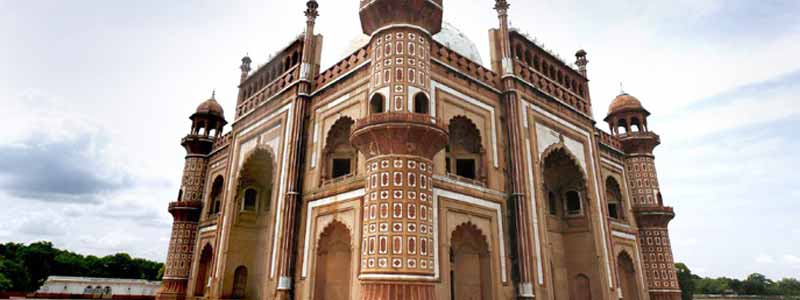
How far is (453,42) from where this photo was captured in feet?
67.6

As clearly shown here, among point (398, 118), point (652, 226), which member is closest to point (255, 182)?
point (398, 118)

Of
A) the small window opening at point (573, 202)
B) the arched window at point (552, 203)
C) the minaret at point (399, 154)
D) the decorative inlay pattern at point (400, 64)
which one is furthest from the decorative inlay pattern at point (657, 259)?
the decorative inlay pattern at point (400, 64)

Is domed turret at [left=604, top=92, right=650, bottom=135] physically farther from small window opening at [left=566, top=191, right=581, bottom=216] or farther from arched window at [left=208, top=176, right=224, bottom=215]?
arched window at [left=208, top=176, right=224, bottom=215]

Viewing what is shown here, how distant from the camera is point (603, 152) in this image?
21.6 m

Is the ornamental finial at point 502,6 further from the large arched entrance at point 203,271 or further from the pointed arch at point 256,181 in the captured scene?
the large arched entrance at point 203,271

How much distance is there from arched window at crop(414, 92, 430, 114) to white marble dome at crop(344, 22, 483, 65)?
8335mm

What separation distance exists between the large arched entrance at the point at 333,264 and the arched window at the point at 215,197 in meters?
11.8

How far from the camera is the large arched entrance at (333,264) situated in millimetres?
13203

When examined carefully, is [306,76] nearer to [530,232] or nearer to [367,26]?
[367,26]

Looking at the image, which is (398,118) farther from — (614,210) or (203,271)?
(203,271)

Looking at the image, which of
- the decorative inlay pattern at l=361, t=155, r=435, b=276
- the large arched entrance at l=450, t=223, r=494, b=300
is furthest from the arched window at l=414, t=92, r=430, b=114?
the large arched entrance at l=450, t=223, r=494, b=300

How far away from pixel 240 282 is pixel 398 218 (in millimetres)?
11541

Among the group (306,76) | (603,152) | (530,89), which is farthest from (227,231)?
(603,152)

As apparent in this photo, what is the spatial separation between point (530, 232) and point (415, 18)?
7.21 m
